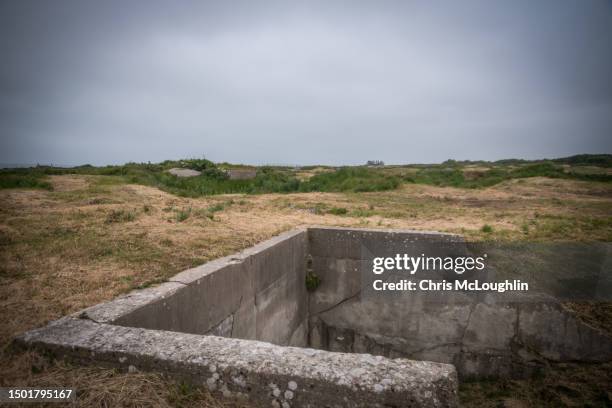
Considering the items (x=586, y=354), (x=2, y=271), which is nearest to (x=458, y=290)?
(x=586, y=354)

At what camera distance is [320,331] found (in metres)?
6.87

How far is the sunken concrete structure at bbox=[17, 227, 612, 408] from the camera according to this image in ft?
5.80

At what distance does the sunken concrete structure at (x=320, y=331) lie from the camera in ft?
5.80

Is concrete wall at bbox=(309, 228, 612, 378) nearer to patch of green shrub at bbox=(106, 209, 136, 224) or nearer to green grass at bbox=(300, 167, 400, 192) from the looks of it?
patch of green shrub at bbox=(106, 209, 136, 224)

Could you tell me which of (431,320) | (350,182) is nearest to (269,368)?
(431,320)

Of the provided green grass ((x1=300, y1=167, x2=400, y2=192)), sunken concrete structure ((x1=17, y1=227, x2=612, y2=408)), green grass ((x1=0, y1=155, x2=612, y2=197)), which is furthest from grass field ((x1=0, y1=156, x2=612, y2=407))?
green grass ((x1=300, y1=167, x2=400, y2=192))

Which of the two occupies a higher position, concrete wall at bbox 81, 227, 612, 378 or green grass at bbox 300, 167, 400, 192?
green grass at bbox 300, 167, 400, 192

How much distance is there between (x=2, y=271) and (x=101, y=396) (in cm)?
257

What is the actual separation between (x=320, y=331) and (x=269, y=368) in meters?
5.33

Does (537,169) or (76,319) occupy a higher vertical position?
(537,169)

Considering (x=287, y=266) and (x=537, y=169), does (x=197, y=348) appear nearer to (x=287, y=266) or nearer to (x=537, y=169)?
(x=287, y=266)

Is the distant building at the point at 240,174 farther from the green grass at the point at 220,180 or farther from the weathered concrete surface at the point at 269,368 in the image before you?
the weathered concrete surface at the point at 269,368

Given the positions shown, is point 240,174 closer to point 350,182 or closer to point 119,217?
point 350,182

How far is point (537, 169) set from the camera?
24656mm
